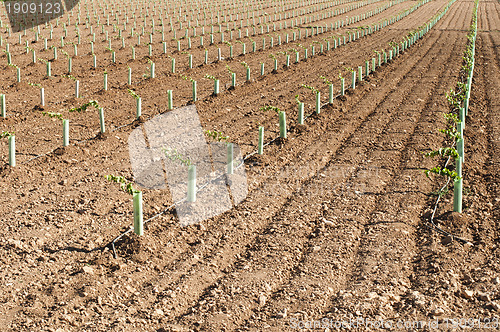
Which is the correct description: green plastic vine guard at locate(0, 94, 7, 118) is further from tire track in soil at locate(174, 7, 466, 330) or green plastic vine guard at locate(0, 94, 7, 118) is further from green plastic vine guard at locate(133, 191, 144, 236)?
tire track in soil at locate(174, 7, 466, 330)

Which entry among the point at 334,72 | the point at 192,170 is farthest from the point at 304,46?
the point at 192,170

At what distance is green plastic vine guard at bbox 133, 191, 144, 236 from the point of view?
624 cm

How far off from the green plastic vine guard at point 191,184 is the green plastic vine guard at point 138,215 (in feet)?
3.56

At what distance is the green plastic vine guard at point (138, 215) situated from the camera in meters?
6.24

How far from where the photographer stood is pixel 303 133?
1101 cm

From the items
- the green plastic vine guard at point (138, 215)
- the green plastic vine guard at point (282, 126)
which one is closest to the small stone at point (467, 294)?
the green plastic vine guard at point (138, 215)

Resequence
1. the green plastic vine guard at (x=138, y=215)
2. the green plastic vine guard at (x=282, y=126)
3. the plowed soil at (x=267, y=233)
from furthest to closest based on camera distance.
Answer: the green plastic vine guard at (x=282, y=126) → the green plastic vine guard at (x=138, y=215) → the plowed soil at (x=267, y=233)

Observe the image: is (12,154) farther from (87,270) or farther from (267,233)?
(267,233)

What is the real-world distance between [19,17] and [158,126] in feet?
91.5

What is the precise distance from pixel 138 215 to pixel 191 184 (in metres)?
1.15

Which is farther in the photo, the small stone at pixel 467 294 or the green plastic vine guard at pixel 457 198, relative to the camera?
the green plastic vine guard at pixel 457 198

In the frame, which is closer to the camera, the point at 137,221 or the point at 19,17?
the point at 137,221

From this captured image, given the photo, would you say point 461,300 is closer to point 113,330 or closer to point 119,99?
point 113,330

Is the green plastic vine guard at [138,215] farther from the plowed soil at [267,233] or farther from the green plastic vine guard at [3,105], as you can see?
the green plastic vine guard at [3,105]
